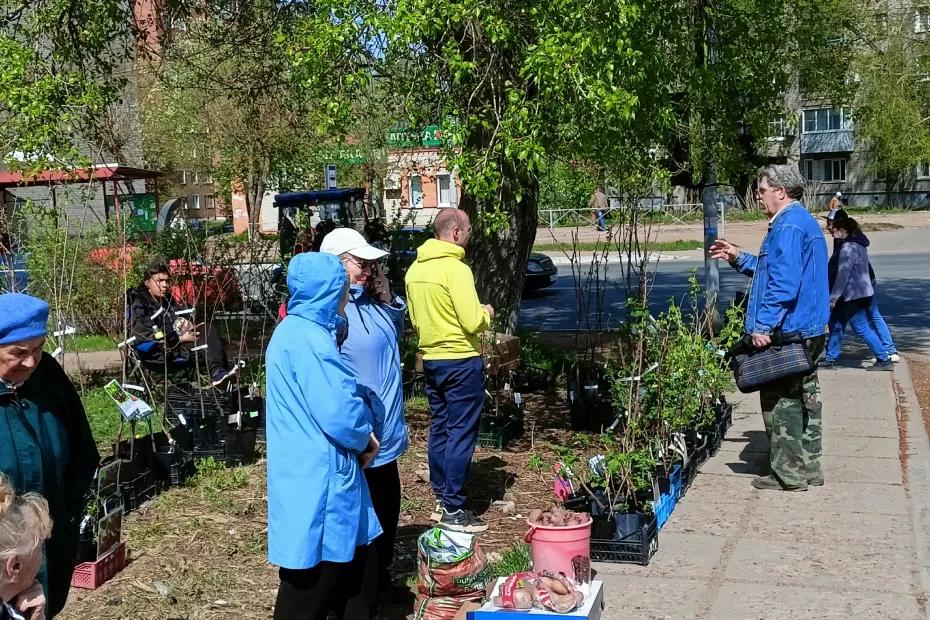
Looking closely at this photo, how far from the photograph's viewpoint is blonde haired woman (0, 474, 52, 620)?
253 cm

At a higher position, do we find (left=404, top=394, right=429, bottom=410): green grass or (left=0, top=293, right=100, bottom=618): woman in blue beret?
(left=0, top=293, right=100, bottom=618): woman in blue beret

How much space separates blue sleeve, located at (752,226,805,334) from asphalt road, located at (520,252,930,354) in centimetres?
538

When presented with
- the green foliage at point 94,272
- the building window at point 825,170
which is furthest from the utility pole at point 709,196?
the building window at point 825,170

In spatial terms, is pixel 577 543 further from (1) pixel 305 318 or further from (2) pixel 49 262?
(2) pixel 49 262

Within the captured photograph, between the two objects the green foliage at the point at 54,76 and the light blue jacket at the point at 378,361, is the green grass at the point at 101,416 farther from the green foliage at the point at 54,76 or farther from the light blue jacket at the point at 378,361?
the light blue jacket at the point at 378,361

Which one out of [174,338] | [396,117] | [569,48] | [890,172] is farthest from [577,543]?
[890,172]

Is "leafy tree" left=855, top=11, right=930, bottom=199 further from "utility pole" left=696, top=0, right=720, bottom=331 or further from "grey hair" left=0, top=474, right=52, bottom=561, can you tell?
"grey hair" left=0, top=474, right=52, bottom=561

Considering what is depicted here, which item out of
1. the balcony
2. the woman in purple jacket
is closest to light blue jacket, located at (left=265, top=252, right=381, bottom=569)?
the woman in purple jacket

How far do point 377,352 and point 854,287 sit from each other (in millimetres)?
7114

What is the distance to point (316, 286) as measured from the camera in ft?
11.8

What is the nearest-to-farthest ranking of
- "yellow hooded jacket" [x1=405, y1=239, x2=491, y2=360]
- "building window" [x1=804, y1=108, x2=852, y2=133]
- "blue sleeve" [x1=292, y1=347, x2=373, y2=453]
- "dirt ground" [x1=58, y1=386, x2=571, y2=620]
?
"blue sleeve" [x1=292, y1=347, x2=373, y2=453] < "dirt ground" [x1=58, y1=386, x2=571, y2=620] < "yellow hooded jacket" [x1=405, y1=239, x2=491, y2=360] < "building window" [x1=804, y1=108, x2=852, y2=133]

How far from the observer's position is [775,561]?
5.07 m

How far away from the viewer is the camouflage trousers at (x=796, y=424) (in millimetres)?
6043

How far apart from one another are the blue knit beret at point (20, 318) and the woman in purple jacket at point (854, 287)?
8.67 meters
